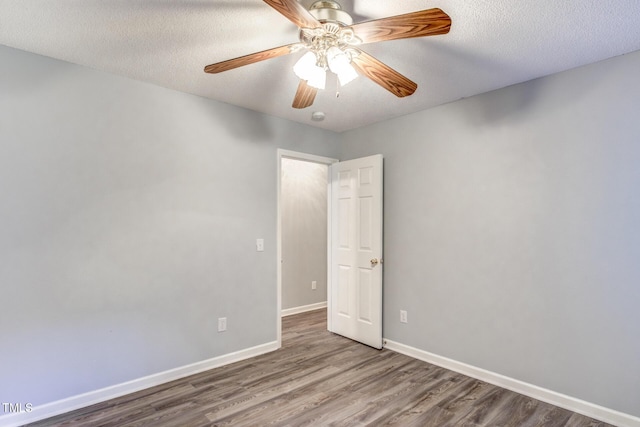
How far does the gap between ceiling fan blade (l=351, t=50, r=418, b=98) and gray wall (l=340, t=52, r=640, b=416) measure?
125 centimetres

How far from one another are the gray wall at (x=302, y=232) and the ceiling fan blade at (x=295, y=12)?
351 cm

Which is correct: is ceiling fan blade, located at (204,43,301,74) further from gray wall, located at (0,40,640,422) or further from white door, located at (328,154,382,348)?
white door, located at (328,154,382,348)

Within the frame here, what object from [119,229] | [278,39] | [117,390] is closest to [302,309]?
[117,390]

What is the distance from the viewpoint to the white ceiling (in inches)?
69.1

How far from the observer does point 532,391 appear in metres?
2.53

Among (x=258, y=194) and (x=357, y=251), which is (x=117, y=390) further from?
(x=357, y=251)

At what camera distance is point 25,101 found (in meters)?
2.22

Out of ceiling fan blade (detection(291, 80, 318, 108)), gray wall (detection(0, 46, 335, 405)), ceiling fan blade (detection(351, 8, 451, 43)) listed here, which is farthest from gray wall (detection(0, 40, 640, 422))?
ceiling fan blade (detection(351, 8, 451, 43))

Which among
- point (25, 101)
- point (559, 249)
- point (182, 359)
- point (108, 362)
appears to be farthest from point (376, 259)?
point (25, 101)

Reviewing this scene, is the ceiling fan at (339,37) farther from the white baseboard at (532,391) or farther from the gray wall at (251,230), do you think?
the white baseboard at (532,391)

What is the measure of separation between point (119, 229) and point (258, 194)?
1.28 m

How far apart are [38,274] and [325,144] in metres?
2.92

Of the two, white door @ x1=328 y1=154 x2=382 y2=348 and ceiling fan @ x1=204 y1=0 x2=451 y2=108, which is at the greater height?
ceiling fan @ x1=204 y1=0 x2=451 y2=108

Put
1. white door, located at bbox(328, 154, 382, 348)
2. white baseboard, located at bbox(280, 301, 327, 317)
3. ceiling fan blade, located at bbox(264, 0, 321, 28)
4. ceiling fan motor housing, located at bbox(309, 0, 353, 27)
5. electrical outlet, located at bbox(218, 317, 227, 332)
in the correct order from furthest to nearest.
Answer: white baseboard, located at bbox(280, 301, 327, 317) < white door, located at bbox(328, 154, 382, 348) < electrical outlet, located at bbox(218, 317, 227, 332) < ceiling fan motor housing, located at bbox(309, 0, 353, 27) < ceiling fan blade, located at bbox(264, 0, 321, 28)
